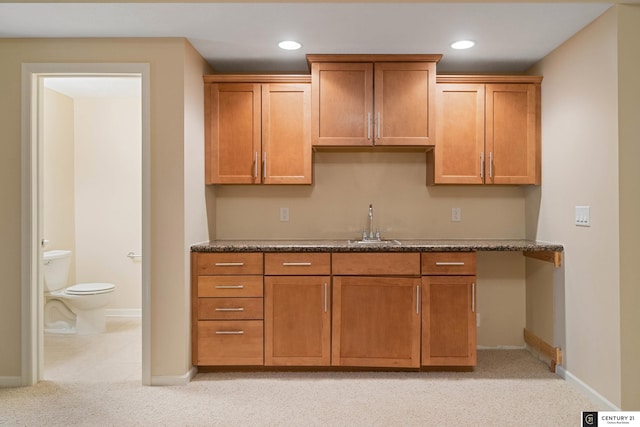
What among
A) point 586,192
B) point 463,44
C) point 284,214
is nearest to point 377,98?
point 463,44

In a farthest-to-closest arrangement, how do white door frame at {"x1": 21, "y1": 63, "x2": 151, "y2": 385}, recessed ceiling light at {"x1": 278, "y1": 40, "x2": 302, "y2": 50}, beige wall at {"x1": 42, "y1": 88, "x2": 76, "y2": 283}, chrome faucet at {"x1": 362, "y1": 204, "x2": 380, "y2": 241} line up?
beige wall at {"x1": 42, "y1": 88, "x2": 76, "y2": 283}
chrome faucet at {"x1": 362, "y1": 204, "x2": 380, "y2": 241}
recessed ceiling light at {"x1": 278, "y1": 40, "x2": 302, "y2": 50}
white door frame at {"x1": 21, "y1": 63, "x2": 151, "y2": 385}

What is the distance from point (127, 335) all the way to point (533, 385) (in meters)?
3.45

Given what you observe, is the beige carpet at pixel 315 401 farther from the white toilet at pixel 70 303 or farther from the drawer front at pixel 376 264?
the white toilet at pixel 70 303

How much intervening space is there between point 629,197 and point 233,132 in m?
2.62

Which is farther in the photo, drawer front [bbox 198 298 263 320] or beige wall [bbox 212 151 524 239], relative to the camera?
beige wall [bbox 212 151 524 239]

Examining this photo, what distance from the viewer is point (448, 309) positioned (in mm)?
3139

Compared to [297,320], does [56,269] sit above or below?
above

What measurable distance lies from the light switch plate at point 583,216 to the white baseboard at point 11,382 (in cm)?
380

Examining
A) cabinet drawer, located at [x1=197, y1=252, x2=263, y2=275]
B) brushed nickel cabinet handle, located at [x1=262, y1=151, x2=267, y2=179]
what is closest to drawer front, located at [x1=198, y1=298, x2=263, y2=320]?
cabinet drawer, located at [x1=197, y1=252, x2=263, y2=275]

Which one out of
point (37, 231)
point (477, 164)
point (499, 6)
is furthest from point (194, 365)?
point (499, 6)

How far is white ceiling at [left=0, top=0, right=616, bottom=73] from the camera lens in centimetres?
255

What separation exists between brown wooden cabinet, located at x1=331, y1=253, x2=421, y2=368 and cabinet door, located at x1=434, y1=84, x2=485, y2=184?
2.62 ft

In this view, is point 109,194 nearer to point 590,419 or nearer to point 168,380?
point 168,380

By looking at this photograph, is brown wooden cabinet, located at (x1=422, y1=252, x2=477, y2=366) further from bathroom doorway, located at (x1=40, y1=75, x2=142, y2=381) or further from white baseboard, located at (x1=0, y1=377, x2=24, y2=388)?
bathroom doorway, located at (x1=40, y1=75, x2=142, y2=381)
